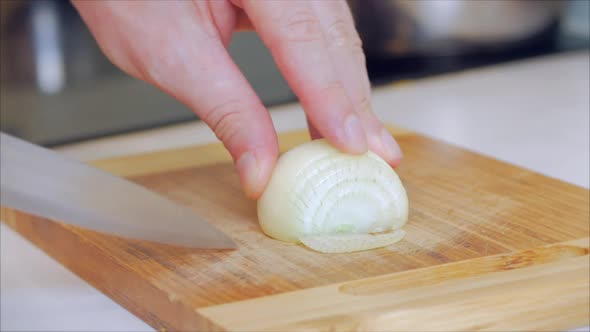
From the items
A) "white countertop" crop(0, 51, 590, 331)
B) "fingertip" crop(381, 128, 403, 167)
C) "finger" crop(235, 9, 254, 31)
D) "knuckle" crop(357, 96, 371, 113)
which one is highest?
"finger" crop(235, 9, 254, 31)

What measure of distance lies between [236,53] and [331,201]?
76cm

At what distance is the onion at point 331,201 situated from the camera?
38.1 inches

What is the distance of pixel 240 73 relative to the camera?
1035 mm

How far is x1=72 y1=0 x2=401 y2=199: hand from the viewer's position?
1005 millimetres

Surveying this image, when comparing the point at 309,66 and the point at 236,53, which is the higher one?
the point at 309,66

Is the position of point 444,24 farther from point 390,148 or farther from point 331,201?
point 331,201

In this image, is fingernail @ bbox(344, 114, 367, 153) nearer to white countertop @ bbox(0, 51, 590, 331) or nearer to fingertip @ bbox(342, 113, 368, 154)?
fingertip @ bbox(342, 113, 368, 154)

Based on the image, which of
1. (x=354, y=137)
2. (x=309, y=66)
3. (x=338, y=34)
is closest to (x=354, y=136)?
(x=354, y=137)

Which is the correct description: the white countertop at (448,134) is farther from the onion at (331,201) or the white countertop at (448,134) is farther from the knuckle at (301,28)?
the knuckle at (301,28)

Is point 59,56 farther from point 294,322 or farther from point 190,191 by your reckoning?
point 294,322

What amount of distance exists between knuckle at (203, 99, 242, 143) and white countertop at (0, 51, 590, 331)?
9.0 inches

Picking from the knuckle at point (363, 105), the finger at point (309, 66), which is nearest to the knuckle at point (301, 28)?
the finger at point (309, 66)

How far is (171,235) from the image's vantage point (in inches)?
36.2

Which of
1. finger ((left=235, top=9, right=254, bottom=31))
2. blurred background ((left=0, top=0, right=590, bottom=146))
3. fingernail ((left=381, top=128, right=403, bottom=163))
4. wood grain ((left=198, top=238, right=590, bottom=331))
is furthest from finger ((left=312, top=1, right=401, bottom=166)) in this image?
blurred background ((left=0, top=0, right=590, bottom=146))
